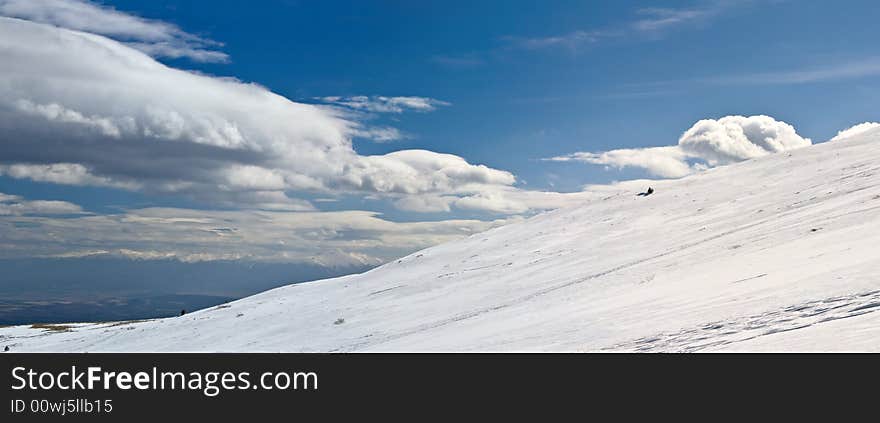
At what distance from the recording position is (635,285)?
19.9m

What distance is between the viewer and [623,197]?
128 feet

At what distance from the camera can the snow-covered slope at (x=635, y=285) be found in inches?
506
